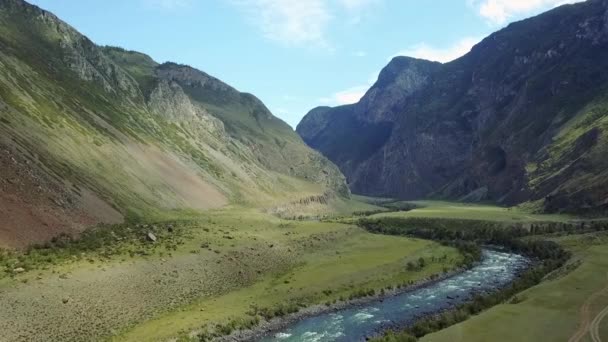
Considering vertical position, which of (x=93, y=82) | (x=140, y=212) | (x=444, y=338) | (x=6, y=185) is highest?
(x=93, y=82)

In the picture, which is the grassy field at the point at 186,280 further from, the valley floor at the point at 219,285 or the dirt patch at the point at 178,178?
the dirt patch at the point at 178,178

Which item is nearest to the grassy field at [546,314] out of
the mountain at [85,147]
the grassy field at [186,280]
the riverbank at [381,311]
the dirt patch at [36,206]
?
the riverbank at [381,311]

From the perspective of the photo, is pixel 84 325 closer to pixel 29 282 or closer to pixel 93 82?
pixel 29 282

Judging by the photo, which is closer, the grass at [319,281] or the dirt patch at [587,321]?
the dirt patch at [587,321]

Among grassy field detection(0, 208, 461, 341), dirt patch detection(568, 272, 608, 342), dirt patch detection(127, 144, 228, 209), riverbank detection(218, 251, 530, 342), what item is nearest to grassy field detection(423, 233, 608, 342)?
dirt patch detection(568, 272, 608, 342)

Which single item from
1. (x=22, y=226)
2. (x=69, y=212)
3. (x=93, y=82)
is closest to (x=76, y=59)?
(x=93, y=82)

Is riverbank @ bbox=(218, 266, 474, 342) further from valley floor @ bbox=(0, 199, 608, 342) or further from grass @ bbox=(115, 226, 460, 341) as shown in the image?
grass @ bbox=(115, 226, 460, 341)
